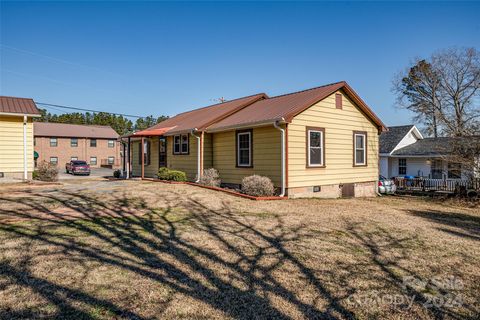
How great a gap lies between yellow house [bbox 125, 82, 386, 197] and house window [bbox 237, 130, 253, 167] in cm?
4

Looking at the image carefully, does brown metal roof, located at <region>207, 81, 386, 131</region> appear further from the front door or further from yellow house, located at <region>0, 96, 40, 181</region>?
yellow house, located at <region>0, 96, 40, 181</region>

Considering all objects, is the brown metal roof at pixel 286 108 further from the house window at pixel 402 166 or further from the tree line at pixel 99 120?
the tree line at pixel 99 120

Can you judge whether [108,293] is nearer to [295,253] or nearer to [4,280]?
[4,280]

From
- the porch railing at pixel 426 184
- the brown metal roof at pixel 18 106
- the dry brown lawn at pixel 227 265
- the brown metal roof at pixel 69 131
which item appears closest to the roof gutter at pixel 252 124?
the dry brown lawn at pixel 227 265

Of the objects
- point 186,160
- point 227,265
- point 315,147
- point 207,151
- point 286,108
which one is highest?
point 286,108

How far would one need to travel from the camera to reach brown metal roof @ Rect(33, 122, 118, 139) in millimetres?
47391

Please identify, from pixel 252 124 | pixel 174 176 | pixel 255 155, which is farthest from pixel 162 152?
pixel 252 124

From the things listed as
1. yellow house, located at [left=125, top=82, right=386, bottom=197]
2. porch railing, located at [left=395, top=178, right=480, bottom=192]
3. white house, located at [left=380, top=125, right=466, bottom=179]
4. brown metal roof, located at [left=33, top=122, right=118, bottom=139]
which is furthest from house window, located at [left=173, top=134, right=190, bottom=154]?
brown metal roof, located at [left=33, top=122, right=118, bottom=139]

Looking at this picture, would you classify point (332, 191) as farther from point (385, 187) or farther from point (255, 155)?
point (385, 187)

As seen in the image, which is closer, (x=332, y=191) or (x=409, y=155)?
(x=332, y=191)

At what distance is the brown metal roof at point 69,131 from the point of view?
47391 millimetres

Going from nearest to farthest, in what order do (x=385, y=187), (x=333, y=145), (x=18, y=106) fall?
(x=333, y=145), (x=18, y=106), (x=385, y=187)

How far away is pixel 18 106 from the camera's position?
683 inches

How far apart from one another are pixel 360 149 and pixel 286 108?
554 centimetres
